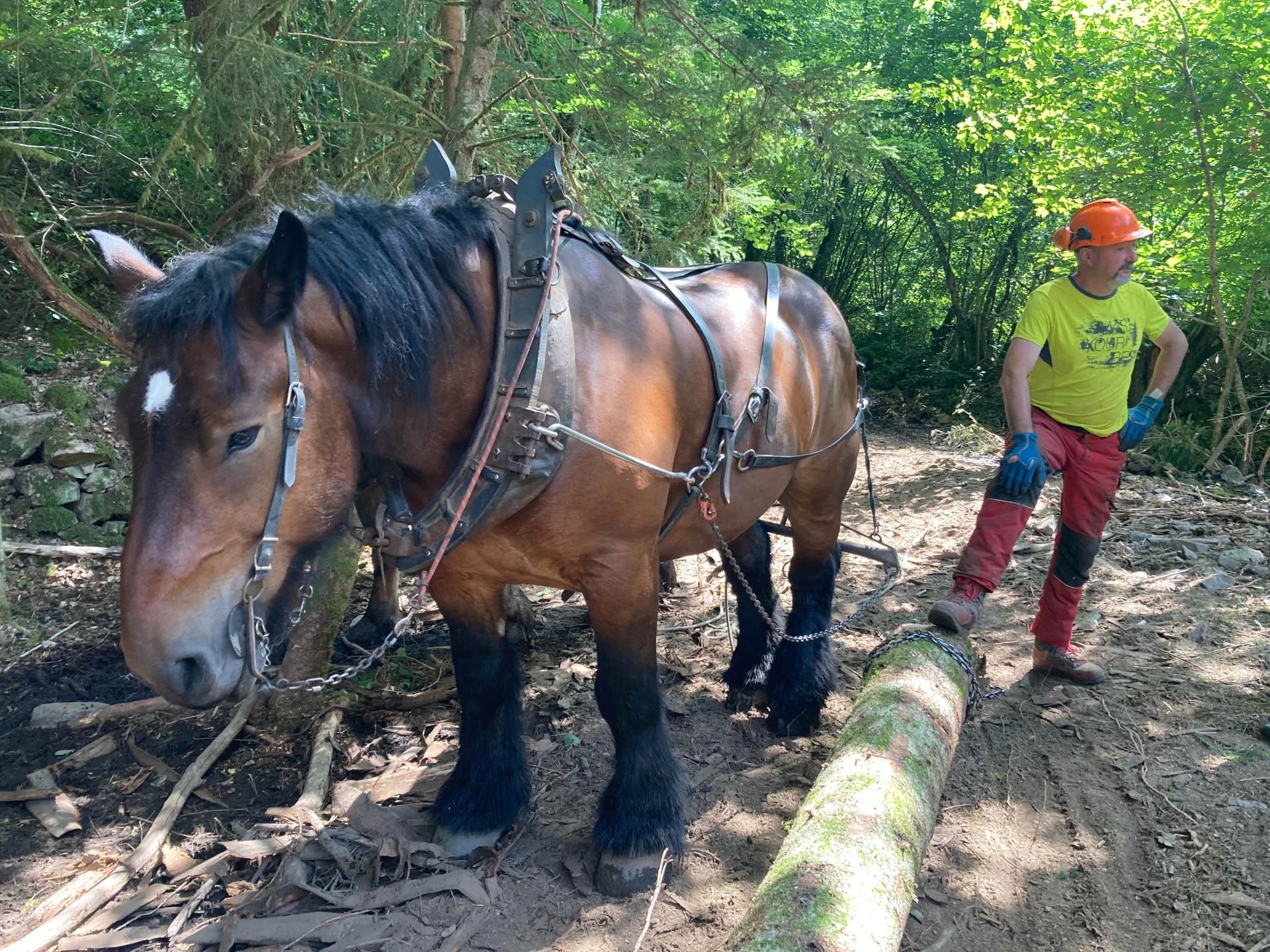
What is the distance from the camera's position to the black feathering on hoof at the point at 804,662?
345cm

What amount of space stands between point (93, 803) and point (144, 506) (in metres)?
1.84

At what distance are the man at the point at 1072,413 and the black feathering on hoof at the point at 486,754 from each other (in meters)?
1.79

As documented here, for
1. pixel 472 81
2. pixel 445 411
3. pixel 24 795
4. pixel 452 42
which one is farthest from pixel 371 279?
pixel 452 42

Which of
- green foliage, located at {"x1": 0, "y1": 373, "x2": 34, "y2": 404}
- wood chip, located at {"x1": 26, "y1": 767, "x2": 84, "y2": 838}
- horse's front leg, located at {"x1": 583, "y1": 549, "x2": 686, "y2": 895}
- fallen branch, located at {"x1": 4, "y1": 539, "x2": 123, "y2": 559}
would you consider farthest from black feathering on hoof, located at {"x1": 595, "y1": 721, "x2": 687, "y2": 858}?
green foliage, located at {"x1": 0, "y1": 373, "x2": 34, "y2": 404}

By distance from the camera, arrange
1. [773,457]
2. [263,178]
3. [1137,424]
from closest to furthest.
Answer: [773,457], [263,178], [1137,424]

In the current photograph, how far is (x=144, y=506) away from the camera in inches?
64.6

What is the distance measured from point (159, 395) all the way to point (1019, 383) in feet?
10.3

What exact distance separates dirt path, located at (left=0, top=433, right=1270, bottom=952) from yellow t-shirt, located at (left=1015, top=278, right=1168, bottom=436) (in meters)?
1.28

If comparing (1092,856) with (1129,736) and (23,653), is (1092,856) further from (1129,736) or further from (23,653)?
(23,653)

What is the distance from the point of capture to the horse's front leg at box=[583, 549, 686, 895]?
7.83 ft

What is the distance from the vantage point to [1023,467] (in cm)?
330

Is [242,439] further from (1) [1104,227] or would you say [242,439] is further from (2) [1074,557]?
(2) [1074,557]

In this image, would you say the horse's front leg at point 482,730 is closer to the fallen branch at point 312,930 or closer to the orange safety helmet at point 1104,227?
the fallen branch at point 312,930

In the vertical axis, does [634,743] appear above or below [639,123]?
below
